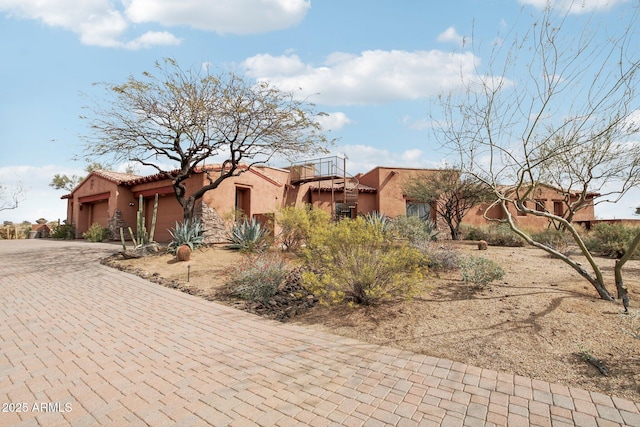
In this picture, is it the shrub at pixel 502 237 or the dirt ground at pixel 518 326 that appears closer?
the dirt ground at pixel 518 326

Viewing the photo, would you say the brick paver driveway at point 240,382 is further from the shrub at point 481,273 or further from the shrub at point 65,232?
the shrub at point 65,232

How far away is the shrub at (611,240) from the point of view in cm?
1027

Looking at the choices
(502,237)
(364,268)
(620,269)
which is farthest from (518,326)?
(502,237)

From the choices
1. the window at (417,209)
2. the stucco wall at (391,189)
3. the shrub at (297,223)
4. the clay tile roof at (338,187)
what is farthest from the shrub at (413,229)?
the window at (417,209)

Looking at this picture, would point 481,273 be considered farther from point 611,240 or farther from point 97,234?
point 97,234

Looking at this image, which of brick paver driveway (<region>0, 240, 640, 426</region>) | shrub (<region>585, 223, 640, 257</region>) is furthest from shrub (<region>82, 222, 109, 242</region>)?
shrub (<region>585, 223, 640, 257</region>)

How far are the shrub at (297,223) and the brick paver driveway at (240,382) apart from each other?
17.3ft

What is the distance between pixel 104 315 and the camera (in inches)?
234

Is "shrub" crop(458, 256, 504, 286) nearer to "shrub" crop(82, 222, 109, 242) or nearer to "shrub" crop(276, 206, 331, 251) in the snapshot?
"shrub" crop(276, 206, 331, 251)

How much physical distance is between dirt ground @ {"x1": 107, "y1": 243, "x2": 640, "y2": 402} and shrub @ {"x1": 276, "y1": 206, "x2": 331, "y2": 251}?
4028 mm

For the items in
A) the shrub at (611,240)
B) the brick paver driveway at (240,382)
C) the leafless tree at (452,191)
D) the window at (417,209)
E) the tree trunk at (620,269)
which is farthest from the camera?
the window at (417,209)

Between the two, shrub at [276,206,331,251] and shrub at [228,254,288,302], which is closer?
shrub at [228,254,288,302]

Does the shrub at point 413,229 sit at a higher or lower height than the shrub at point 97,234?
higher

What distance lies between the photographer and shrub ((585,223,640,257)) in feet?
33.7
